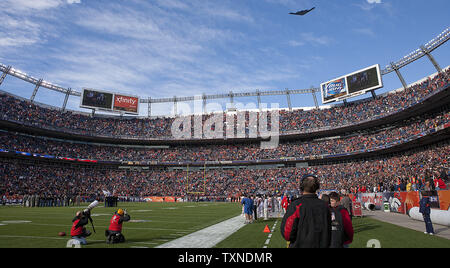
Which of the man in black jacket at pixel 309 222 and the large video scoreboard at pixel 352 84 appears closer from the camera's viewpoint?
the man in black jacket at pixel 309 222

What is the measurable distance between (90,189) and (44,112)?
1833cm

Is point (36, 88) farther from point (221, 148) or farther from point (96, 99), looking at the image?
point (221, 148)

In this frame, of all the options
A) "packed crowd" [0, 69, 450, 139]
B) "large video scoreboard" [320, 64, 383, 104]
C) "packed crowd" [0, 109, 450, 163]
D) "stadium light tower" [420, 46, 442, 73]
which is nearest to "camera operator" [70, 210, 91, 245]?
"packed crowd" [0, 109, 450, 163]

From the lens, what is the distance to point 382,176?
41.8 metres

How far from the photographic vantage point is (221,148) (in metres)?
67.6

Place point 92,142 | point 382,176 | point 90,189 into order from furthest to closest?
point 92,142 < point 90,189 < point 382,176

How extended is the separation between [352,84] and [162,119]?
4386 cm

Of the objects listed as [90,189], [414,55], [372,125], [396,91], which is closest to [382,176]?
[372,125]

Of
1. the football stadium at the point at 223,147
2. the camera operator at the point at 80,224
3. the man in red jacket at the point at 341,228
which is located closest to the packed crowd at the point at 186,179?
the football stadium at the point at 223,147

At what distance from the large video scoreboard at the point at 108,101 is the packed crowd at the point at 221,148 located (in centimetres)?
857

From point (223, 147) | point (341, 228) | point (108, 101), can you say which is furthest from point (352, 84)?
point (341, 228)

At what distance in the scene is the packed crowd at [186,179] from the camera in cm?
4494

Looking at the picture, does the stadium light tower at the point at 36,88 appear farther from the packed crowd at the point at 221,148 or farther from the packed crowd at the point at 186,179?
the packed crowd at the point at 186,179
